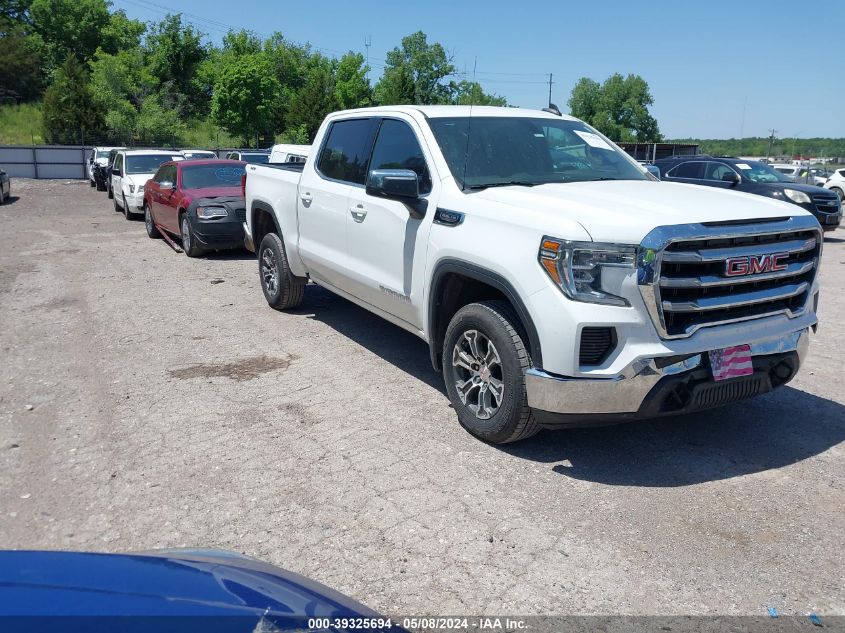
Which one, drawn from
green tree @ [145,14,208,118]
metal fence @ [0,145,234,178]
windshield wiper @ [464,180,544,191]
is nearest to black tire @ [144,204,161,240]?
windshield wiper @ [464,180,544,191]

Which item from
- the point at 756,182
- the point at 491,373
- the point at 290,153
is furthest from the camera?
the point at 756,182

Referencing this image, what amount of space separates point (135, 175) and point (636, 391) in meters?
17.4

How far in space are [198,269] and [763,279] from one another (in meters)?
9.04

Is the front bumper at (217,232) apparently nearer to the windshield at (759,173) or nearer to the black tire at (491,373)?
the black tire at (491,373)

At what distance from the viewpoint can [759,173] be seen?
1584 cm

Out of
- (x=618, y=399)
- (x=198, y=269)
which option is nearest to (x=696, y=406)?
(x=618, y=399)

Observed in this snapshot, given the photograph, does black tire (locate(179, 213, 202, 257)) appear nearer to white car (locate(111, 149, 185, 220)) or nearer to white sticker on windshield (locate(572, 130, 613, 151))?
white car (locate(111, 149, 185, 220))

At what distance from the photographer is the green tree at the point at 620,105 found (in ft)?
410

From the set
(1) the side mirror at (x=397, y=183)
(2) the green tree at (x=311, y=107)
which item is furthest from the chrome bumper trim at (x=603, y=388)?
(2) the green tree at (x=311, y=107)

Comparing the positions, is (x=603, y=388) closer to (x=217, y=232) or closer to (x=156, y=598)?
(x=156, y=598)

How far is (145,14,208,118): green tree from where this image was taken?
61.8 metres

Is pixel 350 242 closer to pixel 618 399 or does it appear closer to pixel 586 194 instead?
pixel 586 194

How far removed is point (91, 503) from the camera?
393 cm

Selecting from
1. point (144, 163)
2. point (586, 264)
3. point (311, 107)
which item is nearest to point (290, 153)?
point (144, 163)
